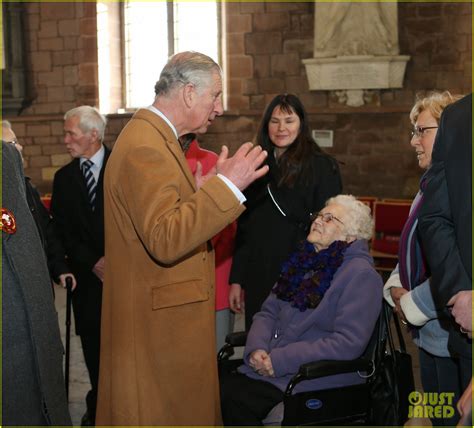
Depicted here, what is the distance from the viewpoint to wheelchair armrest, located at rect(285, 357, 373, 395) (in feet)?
8.06

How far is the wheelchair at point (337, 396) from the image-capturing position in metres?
2.47

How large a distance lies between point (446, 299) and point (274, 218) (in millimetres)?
1411

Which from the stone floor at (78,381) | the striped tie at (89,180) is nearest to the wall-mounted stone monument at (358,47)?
the stone floor at (78,381)

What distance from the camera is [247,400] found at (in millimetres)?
2592

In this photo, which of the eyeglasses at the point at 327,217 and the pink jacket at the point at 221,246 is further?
the pink jacket at the point at 221,246

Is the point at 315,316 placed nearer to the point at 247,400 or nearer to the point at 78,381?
the point at 247,400

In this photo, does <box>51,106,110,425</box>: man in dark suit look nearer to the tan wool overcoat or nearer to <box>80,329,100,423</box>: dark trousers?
<box>80,329,100,423</box>: dark trousers

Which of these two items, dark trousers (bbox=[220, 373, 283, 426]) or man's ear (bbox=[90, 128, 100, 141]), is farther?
man's ear (bbox=[90, 128, 100, 141])

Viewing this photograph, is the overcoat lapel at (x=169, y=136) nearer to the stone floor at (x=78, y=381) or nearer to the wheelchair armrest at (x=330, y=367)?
the wheelchair armrest at (x=330, y=367)

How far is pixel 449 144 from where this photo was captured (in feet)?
6.11

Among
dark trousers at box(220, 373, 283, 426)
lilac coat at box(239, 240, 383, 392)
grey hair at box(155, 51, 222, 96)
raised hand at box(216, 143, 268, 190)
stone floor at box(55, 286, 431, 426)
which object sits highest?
grey hair at box(155, 51, 222, 96)

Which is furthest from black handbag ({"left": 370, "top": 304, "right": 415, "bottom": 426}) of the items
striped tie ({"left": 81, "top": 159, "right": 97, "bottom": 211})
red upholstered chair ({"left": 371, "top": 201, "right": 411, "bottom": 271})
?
red upholstered chair ({"left": 371, "top": 201, "right": 411, "bottom": 271})

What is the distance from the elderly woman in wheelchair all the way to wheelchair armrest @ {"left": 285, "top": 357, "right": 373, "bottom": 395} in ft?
0.14

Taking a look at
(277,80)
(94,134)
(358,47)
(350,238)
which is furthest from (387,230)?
(350,238)
